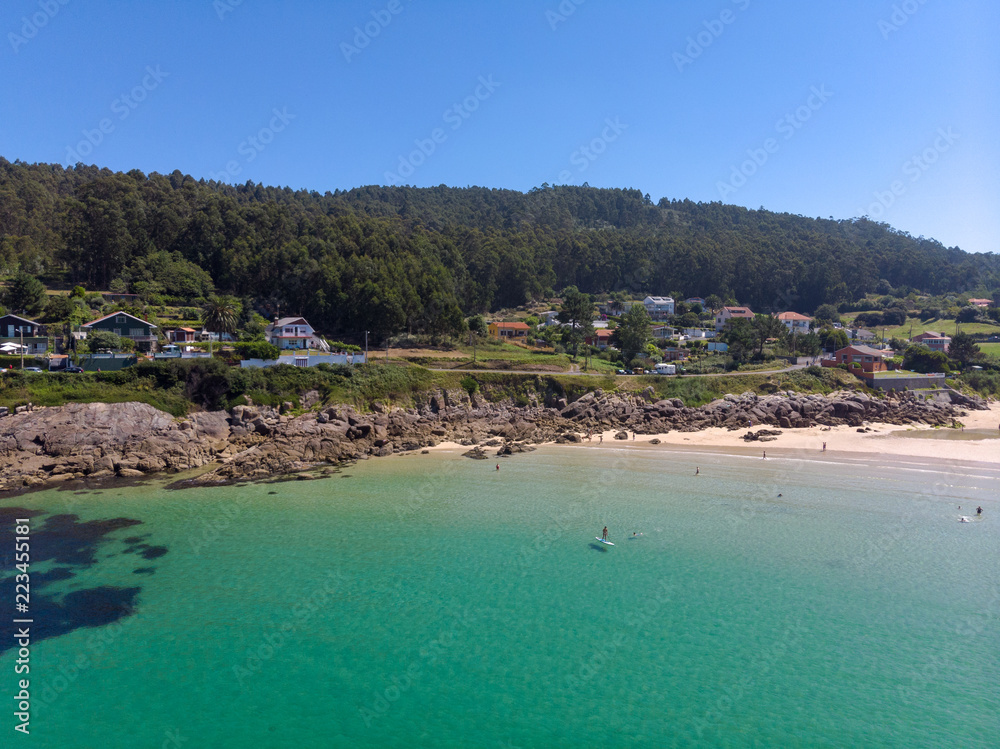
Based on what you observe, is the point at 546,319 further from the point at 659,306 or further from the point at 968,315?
the point at 968,315

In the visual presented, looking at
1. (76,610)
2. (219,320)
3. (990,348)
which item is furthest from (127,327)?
(990,348)

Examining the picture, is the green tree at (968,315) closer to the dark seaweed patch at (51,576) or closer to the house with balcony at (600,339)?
the house with balcony at (600,339)

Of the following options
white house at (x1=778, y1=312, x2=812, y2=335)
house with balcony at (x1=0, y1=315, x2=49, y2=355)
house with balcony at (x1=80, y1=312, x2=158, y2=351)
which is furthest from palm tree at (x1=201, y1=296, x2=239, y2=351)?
white house at (x1=778, y1=312, x2=812, y2=335)

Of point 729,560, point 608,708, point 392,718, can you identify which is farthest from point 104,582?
point 729,560

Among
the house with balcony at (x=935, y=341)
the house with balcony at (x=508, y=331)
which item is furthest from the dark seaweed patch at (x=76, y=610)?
the house with balcony at (x=935, y=341)

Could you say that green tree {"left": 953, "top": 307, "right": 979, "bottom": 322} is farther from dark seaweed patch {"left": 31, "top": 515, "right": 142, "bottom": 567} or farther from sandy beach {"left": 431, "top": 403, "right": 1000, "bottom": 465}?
dark seaweed patch {"left": 31, "top": 515, "right": 142, "bottom": 567}

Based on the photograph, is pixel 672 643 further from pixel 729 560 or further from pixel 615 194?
pixel 615 194
